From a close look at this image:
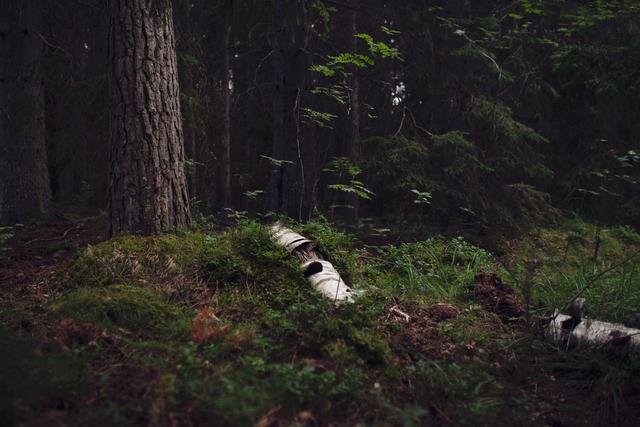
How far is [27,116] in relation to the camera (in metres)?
8.81

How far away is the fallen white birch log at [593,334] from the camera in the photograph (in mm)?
3926

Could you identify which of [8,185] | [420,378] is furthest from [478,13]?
[420,378]

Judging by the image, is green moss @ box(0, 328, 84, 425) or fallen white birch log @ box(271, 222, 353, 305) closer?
green moss @ box(0, 328, 84, 425)

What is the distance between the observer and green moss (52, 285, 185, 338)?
3.58m

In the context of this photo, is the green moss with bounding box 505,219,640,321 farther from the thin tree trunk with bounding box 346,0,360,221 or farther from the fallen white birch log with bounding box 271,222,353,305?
the thin tree trunk with bounding box 346,0,360,221

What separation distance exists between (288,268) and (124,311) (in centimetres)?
150

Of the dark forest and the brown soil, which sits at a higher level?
the dark forest

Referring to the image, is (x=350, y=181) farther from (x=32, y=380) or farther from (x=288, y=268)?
(x=32, y=380)

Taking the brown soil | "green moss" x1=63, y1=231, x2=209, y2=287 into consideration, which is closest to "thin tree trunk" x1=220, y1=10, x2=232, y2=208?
"green moss" x1=63, y1=231, x2=209, y2=287

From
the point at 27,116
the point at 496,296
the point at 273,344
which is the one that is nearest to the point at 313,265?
the point at 273,344

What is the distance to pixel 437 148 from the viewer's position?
9438mm

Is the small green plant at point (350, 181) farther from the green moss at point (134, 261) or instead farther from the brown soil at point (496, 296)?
the green moss at point (134, 261)

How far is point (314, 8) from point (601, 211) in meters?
10.3

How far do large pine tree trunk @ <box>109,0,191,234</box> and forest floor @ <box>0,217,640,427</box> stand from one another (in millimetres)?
335
